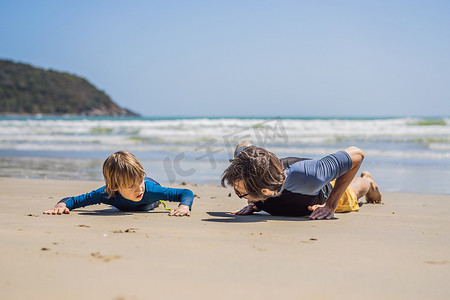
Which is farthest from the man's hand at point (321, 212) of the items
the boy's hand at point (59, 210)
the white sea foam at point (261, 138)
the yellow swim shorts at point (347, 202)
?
the white sea foam at point (261, 138)

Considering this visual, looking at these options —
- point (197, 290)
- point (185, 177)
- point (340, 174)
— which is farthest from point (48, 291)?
point (185, 177)

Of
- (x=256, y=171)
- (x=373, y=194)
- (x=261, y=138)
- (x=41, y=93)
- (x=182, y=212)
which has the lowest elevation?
(x=373, y=194)

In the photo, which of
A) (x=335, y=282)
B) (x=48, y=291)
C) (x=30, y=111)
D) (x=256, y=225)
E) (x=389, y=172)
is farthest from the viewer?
(x=30, y=111)

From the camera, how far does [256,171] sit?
3.36 m

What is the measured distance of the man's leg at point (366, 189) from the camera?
5.01m

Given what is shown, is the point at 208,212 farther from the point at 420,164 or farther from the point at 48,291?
the point at 420,164

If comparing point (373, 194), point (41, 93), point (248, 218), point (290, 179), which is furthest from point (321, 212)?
point (41, 93)

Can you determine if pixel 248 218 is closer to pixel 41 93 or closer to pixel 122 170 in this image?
pixel 122 170

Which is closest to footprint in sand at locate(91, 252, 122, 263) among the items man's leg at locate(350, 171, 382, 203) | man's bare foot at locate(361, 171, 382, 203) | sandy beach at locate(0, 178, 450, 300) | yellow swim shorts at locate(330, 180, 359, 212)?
sandy beach at locate(0, 178, 450, 300)

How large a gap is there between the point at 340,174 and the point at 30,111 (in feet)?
229

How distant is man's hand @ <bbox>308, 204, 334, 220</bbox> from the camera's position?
12.7 ft

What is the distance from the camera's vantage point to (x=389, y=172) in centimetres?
865

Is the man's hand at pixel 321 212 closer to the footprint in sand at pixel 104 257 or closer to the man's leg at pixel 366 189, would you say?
the man's leg at pixel 366 189

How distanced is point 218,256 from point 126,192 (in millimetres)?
1676
